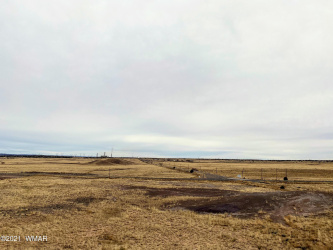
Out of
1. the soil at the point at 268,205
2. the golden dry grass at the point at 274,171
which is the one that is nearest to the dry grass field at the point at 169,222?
the soil at the point at 268,205

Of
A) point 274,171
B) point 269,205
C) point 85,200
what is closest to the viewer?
point 269,205

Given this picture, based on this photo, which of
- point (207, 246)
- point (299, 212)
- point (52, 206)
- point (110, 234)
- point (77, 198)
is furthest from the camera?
point (77, 198)

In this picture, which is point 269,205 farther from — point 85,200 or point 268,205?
point 85,200

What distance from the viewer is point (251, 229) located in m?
16.0

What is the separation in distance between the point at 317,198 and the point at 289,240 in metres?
12.8

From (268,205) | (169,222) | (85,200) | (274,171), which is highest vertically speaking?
(268,205)

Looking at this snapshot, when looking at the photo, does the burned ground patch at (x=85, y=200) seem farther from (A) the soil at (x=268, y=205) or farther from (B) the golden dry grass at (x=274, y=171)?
(B) the golden dry grass at (x=274, y=171)

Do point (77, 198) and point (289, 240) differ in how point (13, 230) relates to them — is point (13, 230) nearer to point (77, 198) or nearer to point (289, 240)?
point (77, 198)

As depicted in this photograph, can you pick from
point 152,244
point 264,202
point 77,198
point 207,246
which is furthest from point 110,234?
point 264,202

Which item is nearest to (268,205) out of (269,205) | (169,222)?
(269,205)

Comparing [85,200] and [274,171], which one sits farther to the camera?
[274,171]

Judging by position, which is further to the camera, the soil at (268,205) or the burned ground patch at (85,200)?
the burned ground patch at (85,200)

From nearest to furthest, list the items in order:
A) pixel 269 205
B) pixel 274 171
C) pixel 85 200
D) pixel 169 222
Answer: pixel 169 222, pixel 269 205, pixel 85 200, pixel 274 171

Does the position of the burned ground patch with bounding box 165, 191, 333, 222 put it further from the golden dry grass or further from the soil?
the golden dry grass
